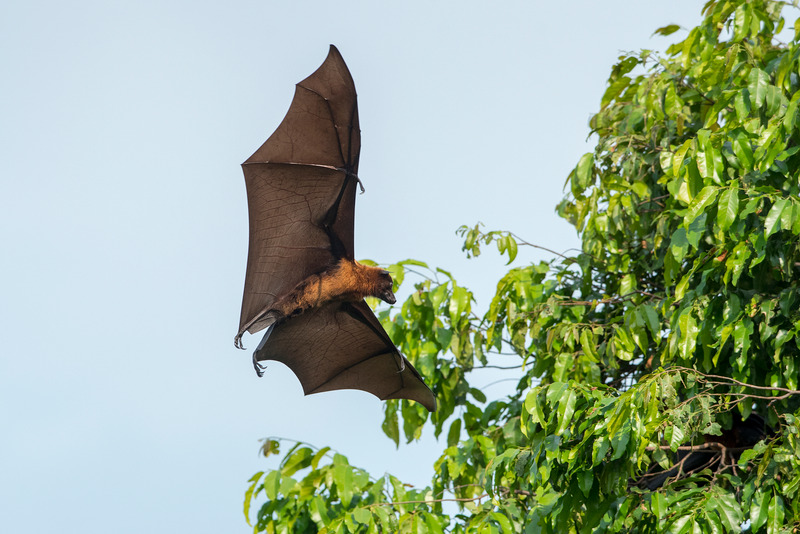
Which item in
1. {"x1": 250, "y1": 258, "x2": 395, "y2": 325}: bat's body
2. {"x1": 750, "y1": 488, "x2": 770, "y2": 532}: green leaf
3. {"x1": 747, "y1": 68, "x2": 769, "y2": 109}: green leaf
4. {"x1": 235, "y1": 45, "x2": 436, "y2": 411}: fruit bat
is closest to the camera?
{"x1": 750, "y1": 488, "x2": 770, "y2": 532}: green leaf

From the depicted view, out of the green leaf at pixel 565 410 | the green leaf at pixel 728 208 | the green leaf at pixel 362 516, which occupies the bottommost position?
the green leaf at pixel 565 410

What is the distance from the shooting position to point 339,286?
204 inches

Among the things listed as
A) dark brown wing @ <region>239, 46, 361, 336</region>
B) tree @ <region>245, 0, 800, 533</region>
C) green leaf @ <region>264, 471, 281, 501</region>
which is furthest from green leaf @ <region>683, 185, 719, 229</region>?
green leaf @ <region>264, 471, 281, 501</region>

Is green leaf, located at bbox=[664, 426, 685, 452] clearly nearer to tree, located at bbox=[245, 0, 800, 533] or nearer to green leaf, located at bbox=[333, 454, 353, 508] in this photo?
tree, located at bbox=[245, 0, 800, 533]

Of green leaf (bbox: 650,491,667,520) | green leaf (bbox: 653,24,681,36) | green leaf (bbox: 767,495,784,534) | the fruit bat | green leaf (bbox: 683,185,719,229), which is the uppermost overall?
green leaf (bbox: 653,24,681,36)

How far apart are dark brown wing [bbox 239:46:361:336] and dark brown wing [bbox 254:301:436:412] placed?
35 cm

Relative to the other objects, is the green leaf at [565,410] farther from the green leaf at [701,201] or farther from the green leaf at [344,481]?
the green leaf at [344,481]

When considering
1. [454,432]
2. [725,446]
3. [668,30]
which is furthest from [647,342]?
[668,30]

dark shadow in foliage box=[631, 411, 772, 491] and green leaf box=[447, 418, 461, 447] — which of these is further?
green leaf box=[447, 418, 461, 447]

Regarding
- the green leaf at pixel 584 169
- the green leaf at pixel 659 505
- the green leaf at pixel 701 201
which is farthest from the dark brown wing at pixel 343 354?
the green leaf at pixel 701 201

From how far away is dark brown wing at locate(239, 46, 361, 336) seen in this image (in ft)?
16.3

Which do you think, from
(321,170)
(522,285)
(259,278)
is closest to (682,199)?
(522,285)

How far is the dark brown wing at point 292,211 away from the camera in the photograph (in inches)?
195

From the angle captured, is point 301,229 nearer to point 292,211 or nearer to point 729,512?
point 292,211
